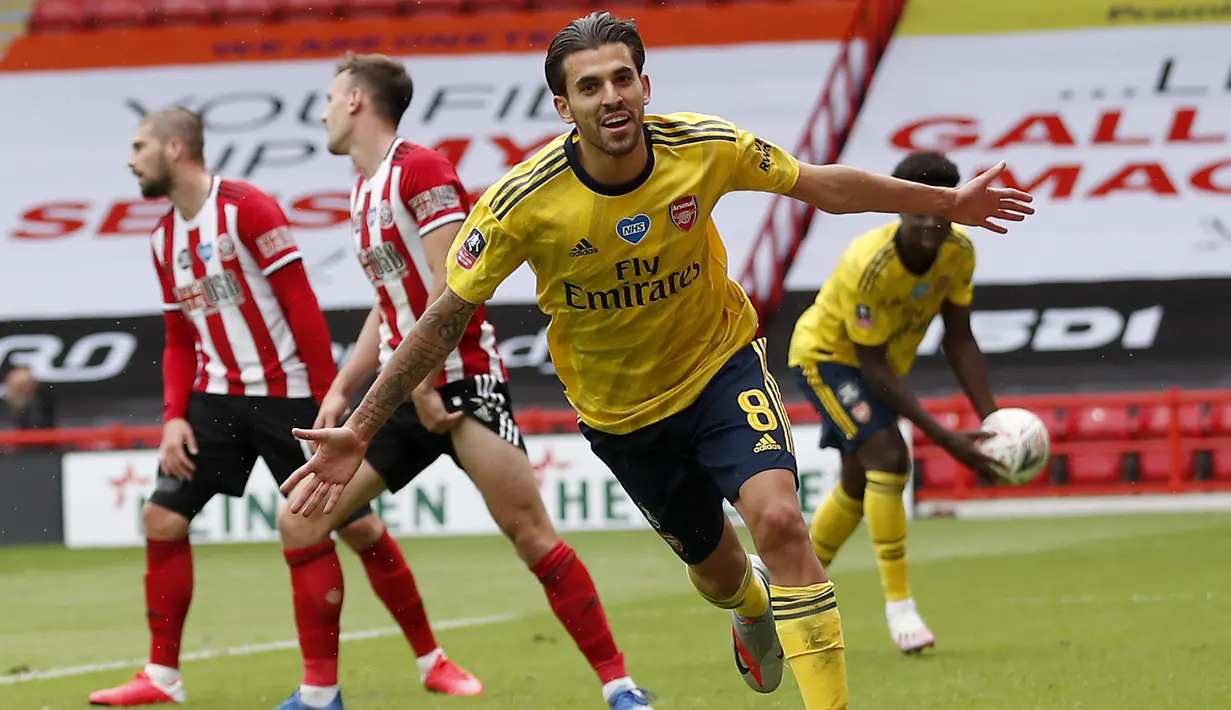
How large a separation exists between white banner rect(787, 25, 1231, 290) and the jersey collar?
16.7 m

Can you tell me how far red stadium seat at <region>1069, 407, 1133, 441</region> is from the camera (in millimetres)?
18141

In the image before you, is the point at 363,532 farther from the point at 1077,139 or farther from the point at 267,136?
the point at 267,136

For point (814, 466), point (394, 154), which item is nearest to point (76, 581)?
point (814, 466)

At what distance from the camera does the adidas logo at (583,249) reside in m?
4.77

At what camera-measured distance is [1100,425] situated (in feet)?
59.7

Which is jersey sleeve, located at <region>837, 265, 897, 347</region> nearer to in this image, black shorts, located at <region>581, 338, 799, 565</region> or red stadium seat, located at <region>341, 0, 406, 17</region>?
black shorts, located at <region>581, 338, 799, 565</region>

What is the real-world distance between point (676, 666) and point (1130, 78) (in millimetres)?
17795

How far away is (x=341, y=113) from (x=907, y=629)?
3201 mm

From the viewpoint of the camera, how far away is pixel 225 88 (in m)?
24.4

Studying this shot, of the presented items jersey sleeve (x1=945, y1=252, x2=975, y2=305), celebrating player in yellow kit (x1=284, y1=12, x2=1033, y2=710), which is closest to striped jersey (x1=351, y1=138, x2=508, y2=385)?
celebrating player in yellow kit (x1=284, y1=12, x2=1033, y2=710)

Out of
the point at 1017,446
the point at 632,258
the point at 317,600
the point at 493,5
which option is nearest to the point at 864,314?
the point at 1017,446

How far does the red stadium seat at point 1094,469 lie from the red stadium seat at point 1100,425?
0.21 meters

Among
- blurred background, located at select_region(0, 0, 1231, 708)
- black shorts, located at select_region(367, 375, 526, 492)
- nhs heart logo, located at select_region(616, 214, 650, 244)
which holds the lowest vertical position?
blurred background, located at select_region(0, 0, 1231, 708)

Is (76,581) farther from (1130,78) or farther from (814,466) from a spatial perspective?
(1130,78)
